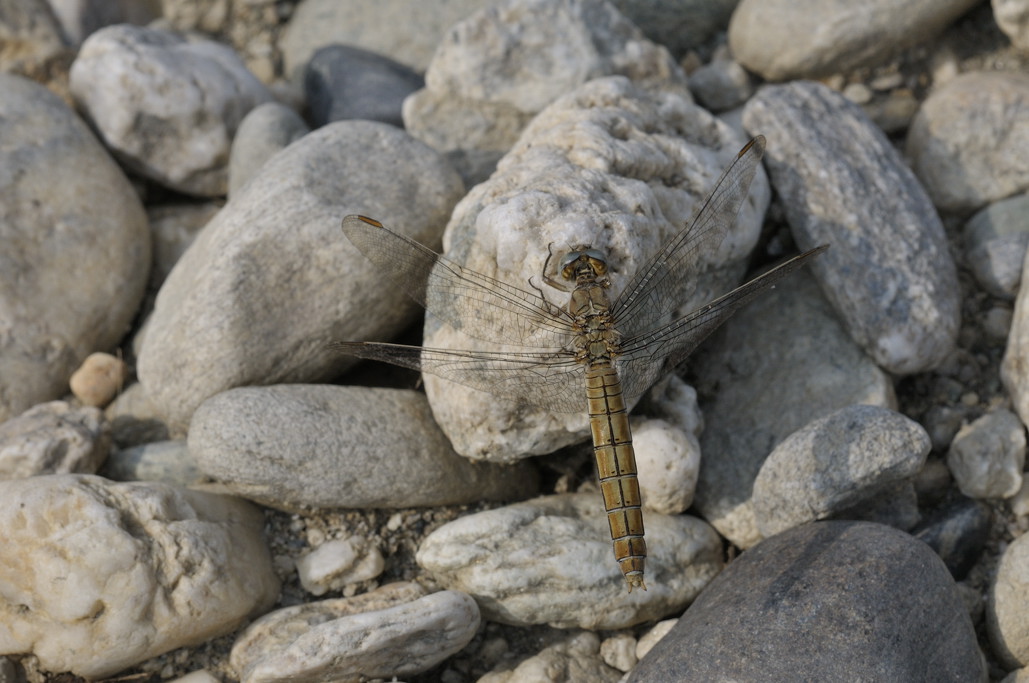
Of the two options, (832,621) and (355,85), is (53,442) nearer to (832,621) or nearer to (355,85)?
(355,85)

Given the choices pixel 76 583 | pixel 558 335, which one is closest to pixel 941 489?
pixel 558 335

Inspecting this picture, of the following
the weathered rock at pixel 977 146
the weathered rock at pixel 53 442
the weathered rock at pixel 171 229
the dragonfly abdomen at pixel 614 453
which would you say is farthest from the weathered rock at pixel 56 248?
the weathered rock at pixel 977 146

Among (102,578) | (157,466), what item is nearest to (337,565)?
(102,578)

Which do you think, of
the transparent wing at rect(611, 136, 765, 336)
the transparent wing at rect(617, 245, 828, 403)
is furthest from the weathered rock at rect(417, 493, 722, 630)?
the transparent wing at rect(611, 136, 765, 336)

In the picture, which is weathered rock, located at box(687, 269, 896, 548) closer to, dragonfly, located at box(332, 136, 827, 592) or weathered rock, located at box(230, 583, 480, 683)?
dragonfly, located at box(332, 136, 827, 592)

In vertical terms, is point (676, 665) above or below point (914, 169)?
below

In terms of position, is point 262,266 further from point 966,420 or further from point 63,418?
point 966,420
